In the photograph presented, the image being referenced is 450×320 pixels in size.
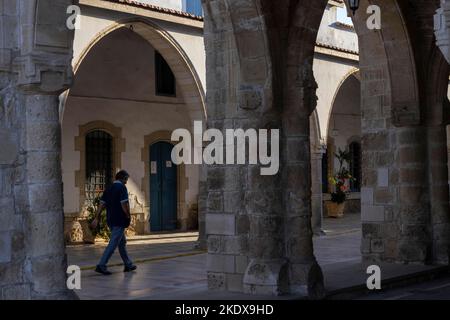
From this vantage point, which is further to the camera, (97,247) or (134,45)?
(134,45)

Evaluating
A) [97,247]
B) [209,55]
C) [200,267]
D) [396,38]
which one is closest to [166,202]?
[97,247]

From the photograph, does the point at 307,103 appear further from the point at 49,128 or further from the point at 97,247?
the point at 97,247

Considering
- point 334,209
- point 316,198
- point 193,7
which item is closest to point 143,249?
point 316,198

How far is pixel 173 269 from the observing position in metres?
10.2

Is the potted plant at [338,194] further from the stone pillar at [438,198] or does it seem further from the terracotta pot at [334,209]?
the stone pillar at [438,198]

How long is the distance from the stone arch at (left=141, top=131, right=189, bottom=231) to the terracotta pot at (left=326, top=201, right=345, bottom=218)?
5.23m

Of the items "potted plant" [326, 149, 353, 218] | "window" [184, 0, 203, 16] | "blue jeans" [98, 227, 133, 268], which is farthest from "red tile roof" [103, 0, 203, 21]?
"potted plant" [326, 149, 353, 218]

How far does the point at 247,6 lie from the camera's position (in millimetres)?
7305

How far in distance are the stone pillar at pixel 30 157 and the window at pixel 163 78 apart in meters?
10.9

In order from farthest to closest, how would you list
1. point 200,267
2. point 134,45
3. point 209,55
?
point 134,45 < point 200,267 < point 209,55

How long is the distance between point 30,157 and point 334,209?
15.8 m

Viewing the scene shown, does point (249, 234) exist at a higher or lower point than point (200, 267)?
higher

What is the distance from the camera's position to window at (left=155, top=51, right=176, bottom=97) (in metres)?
16.4
